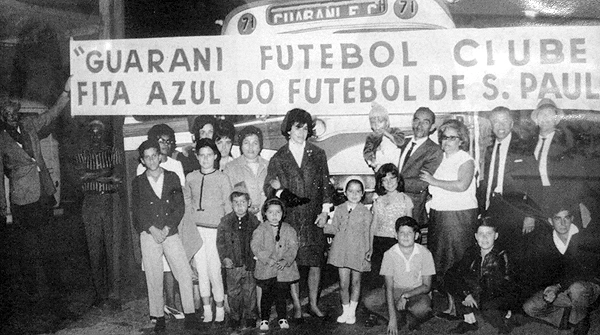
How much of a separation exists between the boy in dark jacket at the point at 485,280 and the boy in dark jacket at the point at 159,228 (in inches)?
90.2

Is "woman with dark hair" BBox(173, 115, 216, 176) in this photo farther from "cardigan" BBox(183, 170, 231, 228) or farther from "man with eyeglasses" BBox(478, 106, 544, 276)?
"man with eyeglasses" BBox(478, 106, 544, 276)

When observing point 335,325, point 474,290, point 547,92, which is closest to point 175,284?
point 335,325

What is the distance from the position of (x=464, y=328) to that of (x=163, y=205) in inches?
109

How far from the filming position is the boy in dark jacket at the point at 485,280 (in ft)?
15.1

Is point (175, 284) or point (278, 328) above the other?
point (175, 284)

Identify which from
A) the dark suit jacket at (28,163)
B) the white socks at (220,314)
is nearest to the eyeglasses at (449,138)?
the white socks at (220,314)

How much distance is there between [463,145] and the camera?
461cm

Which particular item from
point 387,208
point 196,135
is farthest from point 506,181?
point 196,135

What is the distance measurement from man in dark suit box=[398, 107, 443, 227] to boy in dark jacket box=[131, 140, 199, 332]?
195cm

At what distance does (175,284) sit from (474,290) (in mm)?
2596

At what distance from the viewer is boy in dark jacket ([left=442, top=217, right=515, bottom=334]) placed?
4.61 meters

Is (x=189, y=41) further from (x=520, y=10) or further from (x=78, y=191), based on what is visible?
(x=520, y=10)

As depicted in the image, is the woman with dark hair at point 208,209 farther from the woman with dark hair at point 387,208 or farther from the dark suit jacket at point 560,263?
the dark suit jacket at point 560,263

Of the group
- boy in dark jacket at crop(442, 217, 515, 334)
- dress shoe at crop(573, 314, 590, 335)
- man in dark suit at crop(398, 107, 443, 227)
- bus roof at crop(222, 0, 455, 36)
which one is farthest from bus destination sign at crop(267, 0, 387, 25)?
dress shoe at crop(573, 314, 590, 335)
